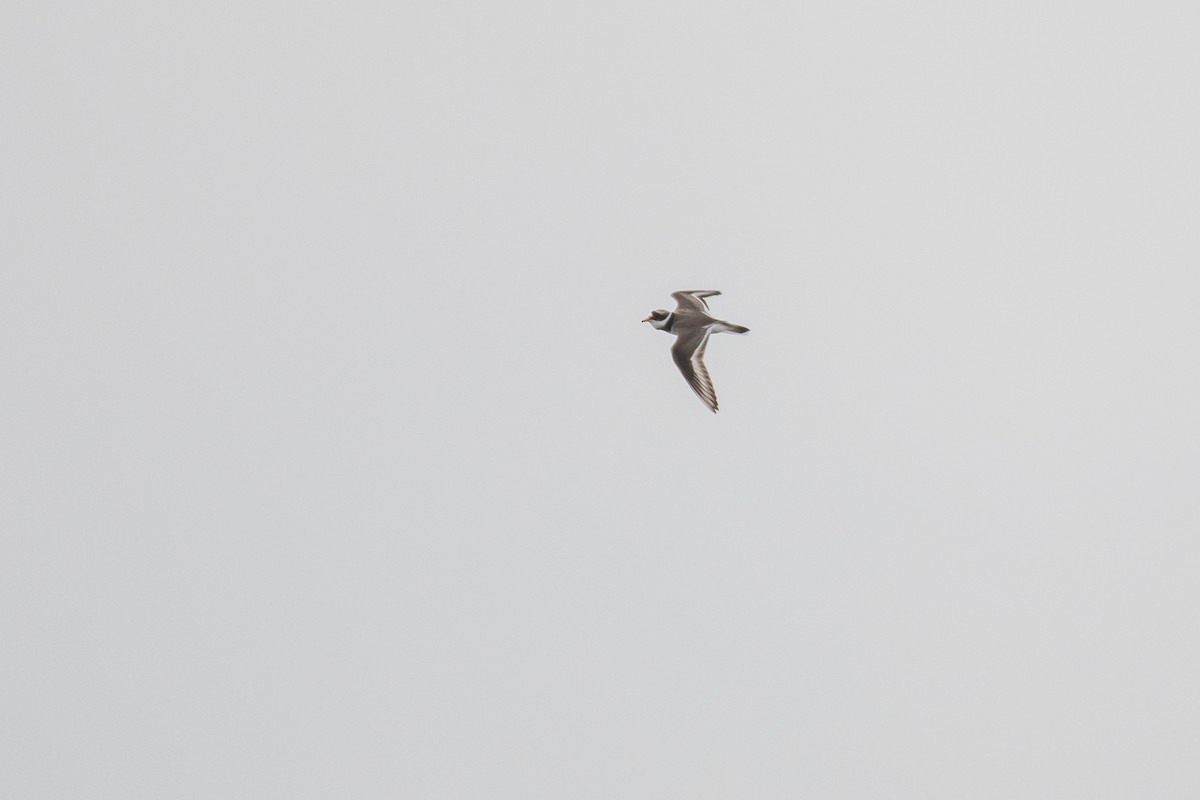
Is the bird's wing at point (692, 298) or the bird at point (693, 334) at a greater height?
the bird's wing at point (692, 298)

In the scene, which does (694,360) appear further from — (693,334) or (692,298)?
(692,298)

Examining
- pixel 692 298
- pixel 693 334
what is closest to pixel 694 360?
pixel 693 334

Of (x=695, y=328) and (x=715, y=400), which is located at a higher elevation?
(x=695, y=328)

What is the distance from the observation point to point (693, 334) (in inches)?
1430

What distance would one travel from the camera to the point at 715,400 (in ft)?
111

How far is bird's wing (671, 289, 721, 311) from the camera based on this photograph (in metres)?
38.6

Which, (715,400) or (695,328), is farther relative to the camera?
(695,328)

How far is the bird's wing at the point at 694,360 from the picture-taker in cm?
3475

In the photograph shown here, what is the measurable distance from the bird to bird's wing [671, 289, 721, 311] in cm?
19

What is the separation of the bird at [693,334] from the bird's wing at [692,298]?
0.19 meters

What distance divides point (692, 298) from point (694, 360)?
13.9 feet

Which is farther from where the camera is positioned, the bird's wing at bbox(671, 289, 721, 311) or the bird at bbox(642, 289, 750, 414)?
the bird's wing at bbox(671, 289, 721, 311)

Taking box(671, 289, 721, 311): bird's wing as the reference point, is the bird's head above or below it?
below

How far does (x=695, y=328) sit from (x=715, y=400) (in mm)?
3440
